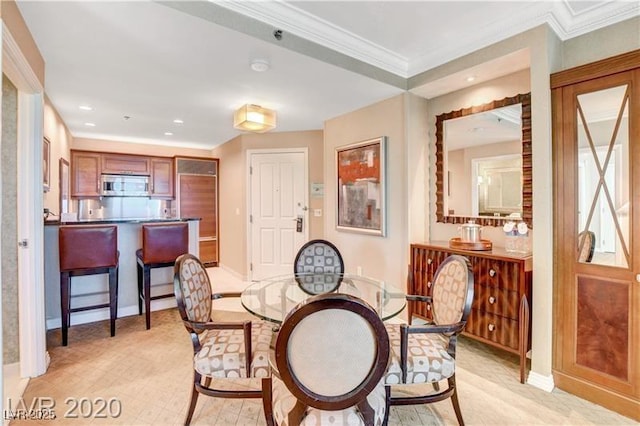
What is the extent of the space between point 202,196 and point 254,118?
3.05m

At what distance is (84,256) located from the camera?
2848 mm

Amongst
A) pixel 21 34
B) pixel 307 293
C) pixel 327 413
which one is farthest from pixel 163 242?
pixel 327 413

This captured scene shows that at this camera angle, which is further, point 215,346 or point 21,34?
point 21,34

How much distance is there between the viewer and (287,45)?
7.70ft

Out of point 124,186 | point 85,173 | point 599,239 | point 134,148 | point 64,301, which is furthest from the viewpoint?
point 134,148

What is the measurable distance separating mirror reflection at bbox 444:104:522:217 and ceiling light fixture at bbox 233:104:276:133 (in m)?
1.95

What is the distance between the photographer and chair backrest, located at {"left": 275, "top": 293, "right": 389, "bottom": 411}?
115 centimetres

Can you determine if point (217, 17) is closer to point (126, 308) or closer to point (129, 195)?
point (126, 308)

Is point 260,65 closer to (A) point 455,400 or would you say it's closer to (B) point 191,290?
(B) point 191,290

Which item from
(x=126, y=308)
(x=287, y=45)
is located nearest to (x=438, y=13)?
(x=287, y=45)

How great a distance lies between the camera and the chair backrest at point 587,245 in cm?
211

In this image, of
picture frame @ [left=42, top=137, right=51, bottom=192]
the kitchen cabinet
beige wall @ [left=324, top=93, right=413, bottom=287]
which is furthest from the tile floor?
the kitchen cabinet

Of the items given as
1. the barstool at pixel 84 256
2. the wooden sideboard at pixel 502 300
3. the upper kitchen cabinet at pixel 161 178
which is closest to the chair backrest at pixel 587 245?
the wooden sideboard at pixel 502 300

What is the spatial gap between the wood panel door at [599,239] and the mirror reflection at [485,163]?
506 millimetres
